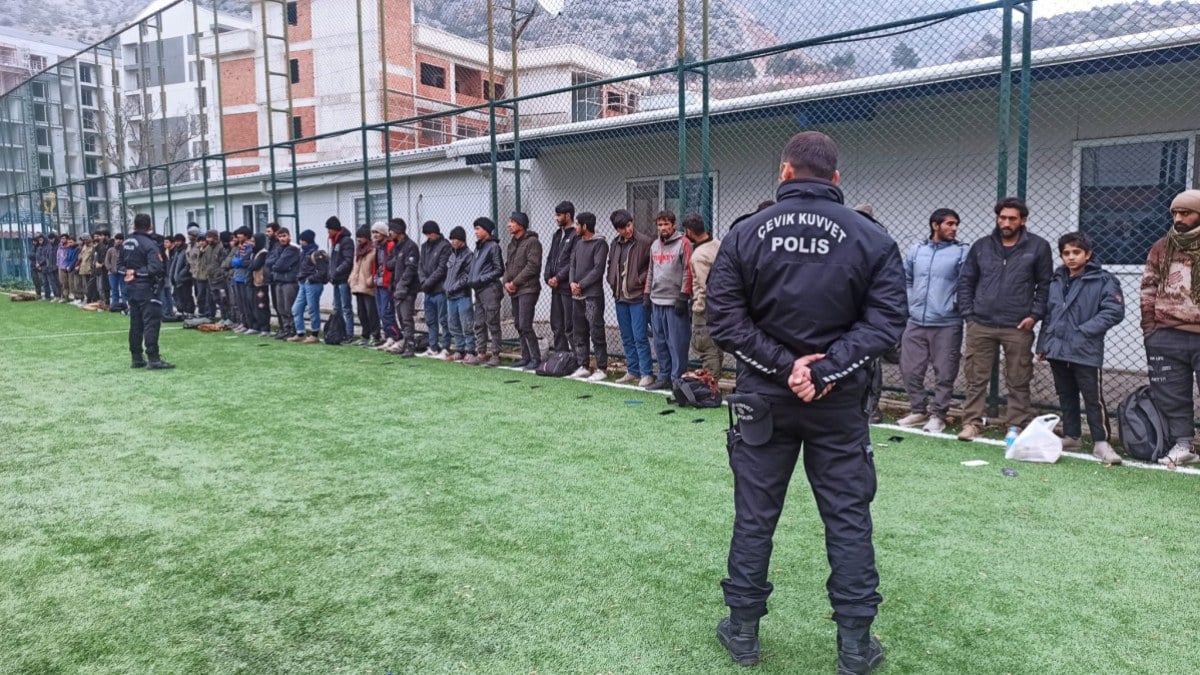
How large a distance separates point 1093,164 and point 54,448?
9.53 m

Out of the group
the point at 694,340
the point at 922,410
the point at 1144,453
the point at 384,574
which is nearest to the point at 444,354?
the point at 694,340

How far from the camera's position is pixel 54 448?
19.0ft

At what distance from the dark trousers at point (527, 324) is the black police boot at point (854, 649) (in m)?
6.66

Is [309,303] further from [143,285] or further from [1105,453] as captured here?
[1105,453]

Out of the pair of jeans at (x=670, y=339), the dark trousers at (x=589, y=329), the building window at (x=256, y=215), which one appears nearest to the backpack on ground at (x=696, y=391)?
the pair of jeans at (x=670, y=339)

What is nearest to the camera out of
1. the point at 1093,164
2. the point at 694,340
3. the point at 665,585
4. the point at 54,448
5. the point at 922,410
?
the point at 665,585

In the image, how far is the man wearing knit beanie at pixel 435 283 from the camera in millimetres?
9773

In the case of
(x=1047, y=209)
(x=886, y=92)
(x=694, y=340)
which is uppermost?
(x=886, y=92)

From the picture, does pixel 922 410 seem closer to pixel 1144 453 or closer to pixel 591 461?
pixel 1144 453

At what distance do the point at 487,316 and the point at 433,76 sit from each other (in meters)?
17.4

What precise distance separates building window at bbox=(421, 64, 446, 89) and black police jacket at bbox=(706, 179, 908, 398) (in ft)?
70.1

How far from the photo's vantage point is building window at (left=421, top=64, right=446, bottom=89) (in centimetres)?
2313

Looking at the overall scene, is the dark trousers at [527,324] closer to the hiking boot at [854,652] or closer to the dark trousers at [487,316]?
the dark trousers at [487,316]

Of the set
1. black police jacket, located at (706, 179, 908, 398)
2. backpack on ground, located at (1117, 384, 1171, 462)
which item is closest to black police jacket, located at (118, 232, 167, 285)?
black police jacket, located at (706, 179, 908, 398)
